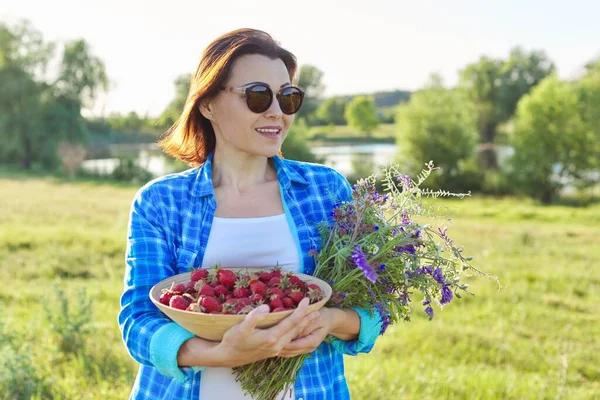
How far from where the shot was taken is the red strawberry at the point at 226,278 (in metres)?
1.86

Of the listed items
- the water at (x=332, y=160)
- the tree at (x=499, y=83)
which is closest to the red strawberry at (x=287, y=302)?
the water at (x=332, y=160)

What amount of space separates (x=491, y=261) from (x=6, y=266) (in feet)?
28.1

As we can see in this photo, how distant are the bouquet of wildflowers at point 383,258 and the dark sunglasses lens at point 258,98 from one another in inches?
17.4

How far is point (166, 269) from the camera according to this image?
210 cm

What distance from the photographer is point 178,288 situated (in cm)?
187

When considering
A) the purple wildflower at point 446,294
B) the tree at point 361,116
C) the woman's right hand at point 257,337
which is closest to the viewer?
the woman's right hand at point 257,337

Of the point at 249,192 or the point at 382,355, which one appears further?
the point at 382,355

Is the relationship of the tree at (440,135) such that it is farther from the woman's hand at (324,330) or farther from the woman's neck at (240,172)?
the woman's hand at (324,330)

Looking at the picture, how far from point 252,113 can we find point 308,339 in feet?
2.72

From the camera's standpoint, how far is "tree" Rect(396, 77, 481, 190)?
4506 cm

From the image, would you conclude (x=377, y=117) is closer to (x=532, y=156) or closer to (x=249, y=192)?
(x=532, y=156)

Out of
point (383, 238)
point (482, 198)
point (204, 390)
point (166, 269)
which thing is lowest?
point (482, 198)

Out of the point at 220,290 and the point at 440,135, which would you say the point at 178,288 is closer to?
the point at 220,290

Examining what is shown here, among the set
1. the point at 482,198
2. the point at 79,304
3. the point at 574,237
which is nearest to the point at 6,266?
the point at 79,304
